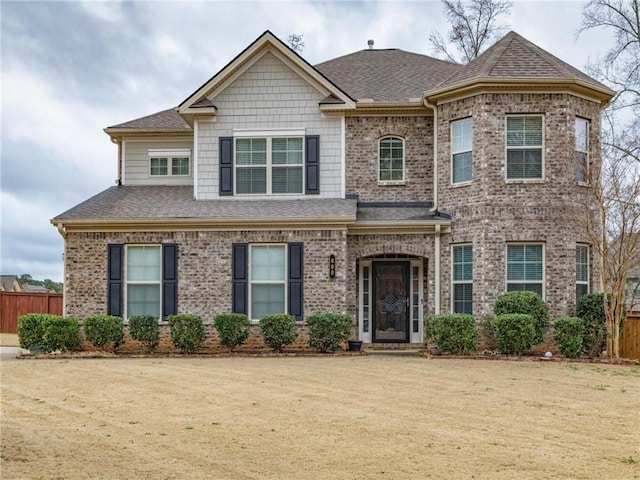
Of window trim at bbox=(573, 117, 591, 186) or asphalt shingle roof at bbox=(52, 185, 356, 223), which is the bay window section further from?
window trim at bbox=(573, 117, 591, 186)

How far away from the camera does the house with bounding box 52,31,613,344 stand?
1738 centimetres

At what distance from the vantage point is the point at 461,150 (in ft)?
59.3

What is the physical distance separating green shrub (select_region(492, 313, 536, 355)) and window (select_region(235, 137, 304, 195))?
20.7ft

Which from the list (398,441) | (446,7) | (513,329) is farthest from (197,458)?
(446,7)

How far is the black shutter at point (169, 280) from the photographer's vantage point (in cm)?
1825

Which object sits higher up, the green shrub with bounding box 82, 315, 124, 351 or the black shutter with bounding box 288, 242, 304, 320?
the black shutter with bounding box 288, 242, 304, 320

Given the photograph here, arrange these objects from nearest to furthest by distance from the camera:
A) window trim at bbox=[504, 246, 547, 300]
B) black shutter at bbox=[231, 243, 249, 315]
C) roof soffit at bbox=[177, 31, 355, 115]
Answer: window trim at bbox=[504, 246, 547, 300] < black shutter at bbox=[231, 243, 249, 315] < roof soffit at bbox=[177, 31, 355, 115]

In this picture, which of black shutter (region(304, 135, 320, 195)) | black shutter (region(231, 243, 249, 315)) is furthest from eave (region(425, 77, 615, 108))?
black shutter (region(231, 243, 249, 315))

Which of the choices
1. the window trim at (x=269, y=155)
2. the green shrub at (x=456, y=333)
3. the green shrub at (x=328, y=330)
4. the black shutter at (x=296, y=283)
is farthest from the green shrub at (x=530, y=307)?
the window trim at (x=269, y=155)

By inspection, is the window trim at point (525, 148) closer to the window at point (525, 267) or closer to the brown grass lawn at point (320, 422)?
the window at point (525, 267)

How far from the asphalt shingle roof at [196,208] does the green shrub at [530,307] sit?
158 inches

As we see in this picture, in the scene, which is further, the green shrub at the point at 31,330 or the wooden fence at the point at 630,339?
the wooden fence at the point at 630,339

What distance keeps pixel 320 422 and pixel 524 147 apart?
10550 mm

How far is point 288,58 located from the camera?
62.9 ft
